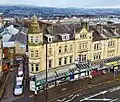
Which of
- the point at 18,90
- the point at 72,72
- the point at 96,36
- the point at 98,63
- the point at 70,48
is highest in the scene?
the point at 96,36

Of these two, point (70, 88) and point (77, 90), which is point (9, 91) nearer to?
point (70, 88)

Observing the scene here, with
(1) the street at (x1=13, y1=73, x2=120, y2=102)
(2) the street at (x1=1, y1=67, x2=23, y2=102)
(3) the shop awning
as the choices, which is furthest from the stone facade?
(2) the street at (x1=1, y1=67, x2=23, y2=102)

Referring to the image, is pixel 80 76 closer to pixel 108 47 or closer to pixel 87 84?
pixel 87 84

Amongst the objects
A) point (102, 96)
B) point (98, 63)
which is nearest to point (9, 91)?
point (102, 96)

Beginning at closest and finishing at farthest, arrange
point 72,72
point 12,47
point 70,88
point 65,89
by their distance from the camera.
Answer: point 65,89, point 70,88, point 72,72, point 12,47

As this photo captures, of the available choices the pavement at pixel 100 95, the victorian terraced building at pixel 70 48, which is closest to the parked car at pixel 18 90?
the victorian terraced building at pixel 70 48

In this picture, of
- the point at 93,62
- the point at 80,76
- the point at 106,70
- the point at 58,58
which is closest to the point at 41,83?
the point at 58,58

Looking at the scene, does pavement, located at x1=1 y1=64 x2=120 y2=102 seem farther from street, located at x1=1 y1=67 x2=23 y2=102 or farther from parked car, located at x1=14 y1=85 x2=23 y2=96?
parked car, located at x1=14 y1=85 x2=23 y2=96

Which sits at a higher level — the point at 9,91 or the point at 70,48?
the point at 70,48

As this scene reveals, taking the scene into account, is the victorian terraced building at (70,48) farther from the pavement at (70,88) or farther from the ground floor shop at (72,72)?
the pavement at (70,88)
